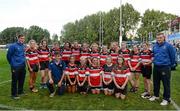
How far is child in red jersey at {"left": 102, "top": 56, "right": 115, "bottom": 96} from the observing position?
1062 centimetres

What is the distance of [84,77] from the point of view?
10.9 metres

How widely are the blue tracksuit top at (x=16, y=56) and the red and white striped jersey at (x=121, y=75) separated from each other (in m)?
2.80

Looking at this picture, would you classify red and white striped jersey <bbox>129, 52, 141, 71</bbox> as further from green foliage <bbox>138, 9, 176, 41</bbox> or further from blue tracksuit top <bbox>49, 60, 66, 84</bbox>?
green foliage <bbox>138, 9, 176, 41</bbox>

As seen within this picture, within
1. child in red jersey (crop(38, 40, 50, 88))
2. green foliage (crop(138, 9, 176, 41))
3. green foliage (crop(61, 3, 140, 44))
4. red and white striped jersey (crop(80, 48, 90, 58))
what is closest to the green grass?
child in red jersey (crop(38, 40, 50, 88))

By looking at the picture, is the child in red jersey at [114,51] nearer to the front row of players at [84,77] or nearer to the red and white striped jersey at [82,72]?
the front row of players at [84,77]

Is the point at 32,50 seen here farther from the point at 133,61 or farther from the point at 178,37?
the point at 178,37

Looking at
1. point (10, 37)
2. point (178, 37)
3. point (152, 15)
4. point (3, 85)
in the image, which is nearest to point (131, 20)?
point (152, 15)

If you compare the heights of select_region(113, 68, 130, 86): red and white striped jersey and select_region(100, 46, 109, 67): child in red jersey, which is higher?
select_region(100, 46, 109, 67): child in red jersey

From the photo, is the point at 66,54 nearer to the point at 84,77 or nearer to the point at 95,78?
the point at 84,77

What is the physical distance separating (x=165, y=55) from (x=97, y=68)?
2.36 m

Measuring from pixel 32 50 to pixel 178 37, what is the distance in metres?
41.8

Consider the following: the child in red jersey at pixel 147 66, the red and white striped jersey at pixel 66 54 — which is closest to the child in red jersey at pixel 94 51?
the red and white striped jersey at pixel 66 54

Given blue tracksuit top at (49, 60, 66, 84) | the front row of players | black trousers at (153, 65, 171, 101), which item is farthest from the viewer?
blue tracksuit top at (49, 60, 66, 84)

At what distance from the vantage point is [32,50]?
1147 cm
